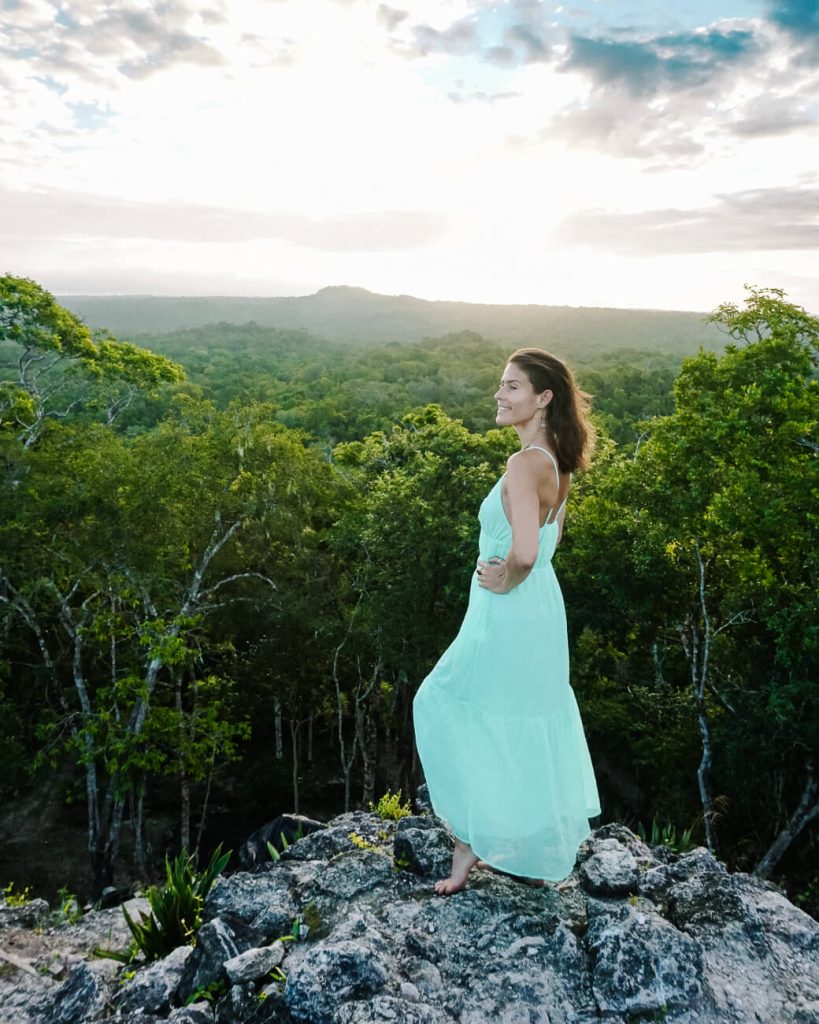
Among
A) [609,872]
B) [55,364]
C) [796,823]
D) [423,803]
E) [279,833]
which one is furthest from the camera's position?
[55,364]

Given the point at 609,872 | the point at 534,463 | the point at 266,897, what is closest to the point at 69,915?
the point at 266,897

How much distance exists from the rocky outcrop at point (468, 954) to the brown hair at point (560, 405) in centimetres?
234

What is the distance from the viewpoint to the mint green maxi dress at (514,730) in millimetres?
3717

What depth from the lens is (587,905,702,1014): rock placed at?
3.17 m

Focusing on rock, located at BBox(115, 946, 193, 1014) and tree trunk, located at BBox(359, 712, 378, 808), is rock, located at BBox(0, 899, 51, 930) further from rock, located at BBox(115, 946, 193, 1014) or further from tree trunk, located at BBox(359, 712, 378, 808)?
tree trunk, located at BBox(359, 712, 378, 808)

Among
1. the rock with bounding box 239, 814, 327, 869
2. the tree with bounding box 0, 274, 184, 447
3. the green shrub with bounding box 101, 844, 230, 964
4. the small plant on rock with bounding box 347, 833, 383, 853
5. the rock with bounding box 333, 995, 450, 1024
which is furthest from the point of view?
the tree with bounding box 0, 274, 184, 447

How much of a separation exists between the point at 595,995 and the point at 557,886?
0.85 m

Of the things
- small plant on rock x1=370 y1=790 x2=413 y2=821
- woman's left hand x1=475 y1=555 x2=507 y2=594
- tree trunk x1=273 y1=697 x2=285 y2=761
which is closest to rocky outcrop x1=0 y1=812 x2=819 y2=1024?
small plant on rock x1=370 y1=790 x2=413 y2=821

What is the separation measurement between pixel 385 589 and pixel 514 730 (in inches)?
434

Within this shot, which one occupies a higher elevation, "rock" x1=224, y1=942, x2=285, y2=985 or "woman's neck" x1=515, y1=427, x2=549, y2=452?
"woman's neck" x1=515, y1=427, x2=549, y2=452

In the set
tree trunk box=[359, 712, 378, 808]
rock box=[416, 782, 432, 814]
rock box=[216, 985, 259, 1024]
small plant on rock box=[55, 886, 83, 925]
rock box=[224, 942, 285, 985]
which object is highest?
rock box=[224, 942, 285, 985]

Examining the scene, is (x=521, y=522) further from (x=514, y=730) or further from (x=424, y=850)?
(x=424, y=850)

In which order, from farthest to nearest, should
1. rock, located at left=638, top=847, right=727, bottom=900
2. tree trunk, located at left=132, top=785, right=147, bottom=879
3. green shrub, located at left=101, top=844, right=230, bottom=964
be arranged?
tree trunk, located at left=132, top=785, right=147, bottom=879 → rock, located at left=638, top=847, right=727, bottom=900 → green shrub, located at left=101, top=844, right=230, bottom=964

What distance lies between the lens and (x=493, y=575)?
3502 millimetres
